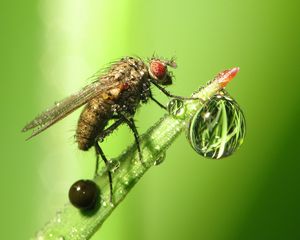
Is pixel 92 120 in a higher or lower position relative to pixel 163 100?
lower

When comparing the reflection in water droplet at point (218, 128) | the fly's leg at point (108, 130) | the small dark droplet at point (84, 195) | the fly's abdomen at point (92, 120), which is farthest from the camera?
the fly's abdomen at point (92, 120)

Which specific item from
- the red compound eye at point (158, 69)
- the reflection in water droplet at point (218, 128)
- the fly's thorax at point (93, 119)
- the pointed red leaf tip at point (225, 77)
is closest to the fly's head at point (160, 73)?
the red compound eye at point (158, 69)

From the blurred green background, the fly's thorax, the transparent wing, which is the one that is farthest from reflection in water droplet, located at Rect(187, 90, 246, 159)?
the fly's thorax

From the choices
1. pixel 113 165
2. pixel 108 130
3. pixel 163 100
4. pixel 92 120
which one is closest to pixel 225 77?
pixel 113 165

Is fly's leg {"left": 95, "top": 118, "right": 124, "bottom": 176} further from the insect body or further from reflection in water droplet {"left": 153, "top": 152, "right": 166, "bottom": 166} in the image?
reflection in water droplet {"left": 153, "top": 152, "right": 166, "bottom": 166}

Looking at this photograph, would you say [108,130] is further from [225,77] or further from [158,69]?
[225,77]

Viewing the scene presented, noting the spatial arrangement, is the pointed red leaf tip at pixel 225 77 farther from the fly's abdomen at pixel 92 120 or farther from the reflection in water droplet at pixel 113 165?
the fly's abdomen at pixel 92 120
